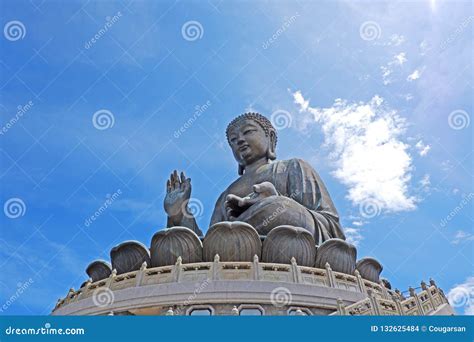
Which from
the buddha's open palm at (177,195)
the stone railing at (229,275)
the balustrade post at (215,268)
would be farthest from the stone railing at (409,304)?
the buddha's open palm at (177,195)

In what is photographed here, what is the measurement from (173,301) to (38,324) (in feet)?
9.54

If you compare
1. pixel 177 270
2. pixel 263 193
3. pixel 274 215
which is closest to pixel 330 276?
pixel 274 215

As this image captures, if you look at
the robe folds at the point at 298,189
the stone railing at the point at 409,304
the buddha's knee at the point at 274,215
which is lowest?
the stone railing at the point at 409,304

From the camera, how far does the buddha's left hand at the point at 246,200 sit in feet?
34.7

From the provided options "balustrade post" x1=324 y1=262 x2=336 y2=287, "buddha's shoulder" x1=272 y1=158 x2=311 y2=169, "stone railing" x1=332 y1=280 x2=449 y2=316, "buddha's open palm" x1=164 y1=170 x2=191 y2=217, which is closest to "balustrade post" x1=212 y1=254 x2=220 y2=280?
"balustrade post" x1=324 y1=262 x2=336 y2=287

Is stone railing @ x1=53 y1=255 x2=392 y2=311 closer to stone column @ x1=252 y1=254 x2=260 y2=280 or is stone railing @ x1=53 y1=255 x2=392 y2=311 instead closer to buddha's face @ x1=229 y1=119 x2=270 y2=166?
stone column @ x1=252 y1=254 x2=260 y2=280

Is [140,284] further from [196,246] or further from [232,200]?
[232,200]

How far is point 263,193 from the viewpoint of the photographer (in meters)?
10.7

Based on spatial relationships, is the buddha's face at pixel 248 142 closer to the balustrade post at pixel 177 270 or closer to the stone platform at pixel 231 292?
the stone platform at pixel 231 292

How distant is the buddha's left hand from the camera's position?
10.6m

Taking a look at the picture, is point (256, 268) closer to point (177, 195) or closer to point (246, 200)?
point (246, 200)

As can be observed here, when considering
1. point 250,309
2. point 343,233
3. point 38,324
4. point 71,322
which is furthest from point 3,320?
point 343,233

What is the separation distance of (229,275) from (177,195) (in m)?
3.31

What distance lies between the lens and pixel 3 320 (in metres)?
4.96
